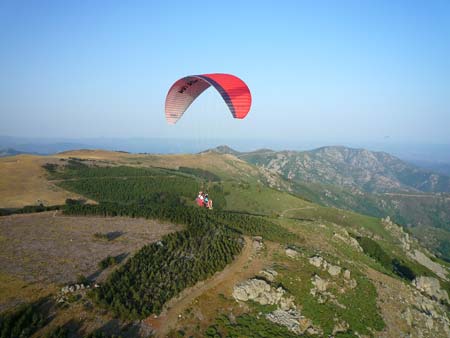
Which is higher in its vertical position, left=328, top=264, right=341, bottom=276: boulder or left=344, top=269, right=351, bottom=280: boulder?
left=328, top=264, right=341, bottom=276: boulder

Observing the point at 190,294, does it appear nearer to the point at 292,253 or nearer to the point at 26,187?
the point at 292,253

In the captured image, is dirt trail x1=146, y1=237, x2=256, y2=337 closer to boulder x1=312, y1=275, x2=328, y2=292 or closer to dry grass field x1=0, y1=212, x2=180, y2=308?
dry grass field x1=0, y1=212, x2=180, y2=308

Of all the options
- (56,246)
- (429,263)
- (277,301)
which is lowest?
(429,263)

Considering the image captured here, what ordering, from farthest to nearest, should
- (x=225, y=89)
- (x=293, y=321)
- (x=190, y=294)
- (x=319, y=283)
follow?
(x=225, y=89)
(x=319, y=283)
(x=190, y=294)
(x=293, y=321)

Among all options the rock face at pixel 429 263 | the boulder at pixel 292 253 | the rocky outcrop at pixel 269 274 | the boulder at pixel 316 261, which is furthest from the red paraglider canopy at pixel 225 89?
the rock face at pixel 429 263

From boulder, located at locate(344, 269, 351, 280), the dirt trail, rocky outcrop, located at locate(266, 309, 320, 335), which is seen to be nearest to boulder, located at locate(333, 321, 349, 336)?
rocky outcrop, located at locate(266, 309, 320, 335)

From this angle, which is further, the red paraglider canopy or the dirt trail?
the red paraglider canopy

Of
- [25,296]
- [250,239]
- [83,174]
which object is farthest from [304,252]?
[83,174]

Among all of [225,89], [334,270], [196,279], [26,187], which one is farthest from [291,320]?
[26,187]

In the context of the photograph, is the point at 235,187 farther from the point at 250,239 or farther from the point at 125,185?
the point at 250,239
